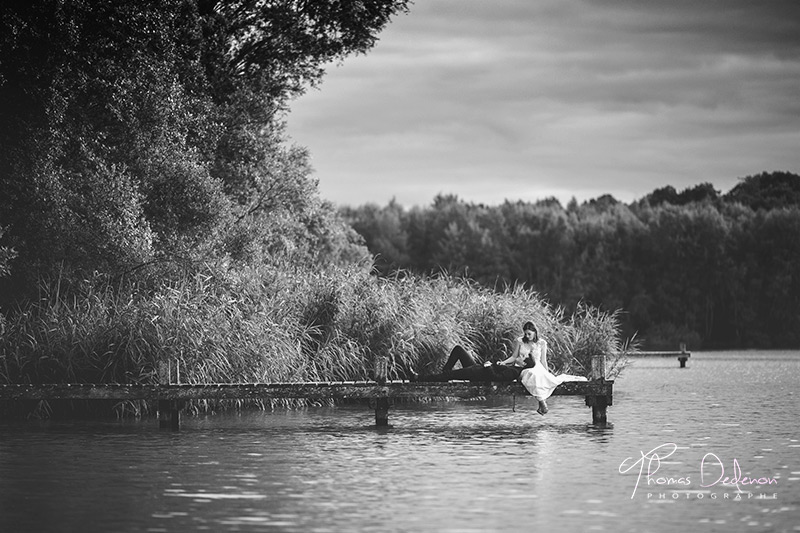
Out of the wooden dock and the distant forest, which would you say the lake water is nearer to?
the wooden dock

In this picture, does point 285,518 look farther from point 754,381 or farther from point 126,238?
point 754,381

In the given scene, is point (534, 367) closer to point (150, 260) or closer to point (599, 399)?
point (599, 399)

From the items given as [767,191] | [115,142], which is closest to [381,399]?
[115,142]

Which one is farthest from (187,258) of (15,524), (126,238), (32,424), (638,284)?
(638,284)

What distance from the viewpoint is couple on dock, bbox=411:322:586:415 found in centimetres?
2047

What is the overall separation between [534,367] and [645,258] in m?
50.0

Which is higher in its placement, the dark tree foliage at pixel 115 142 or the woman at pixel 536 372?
the dark tree foliage at pixel 115 142

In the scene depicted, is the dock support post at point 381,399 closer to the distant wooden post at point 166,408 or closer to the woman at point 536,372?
the woman at point 536,372

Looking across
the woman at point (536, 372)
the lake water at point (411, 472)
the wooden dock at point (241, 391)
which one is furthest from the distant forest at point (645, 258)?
the wooden dock at point (241, 391)

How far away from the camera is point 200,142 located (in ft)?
94.7

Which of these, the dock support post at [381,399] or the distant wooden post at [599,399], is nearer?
the dock support post at [381,399]

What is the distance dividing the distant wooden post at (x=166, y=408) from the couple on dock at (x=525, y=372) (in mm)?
3799

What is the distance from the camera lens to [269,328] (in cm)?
2383

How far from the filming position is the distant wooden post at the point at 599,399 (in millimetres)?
20859
